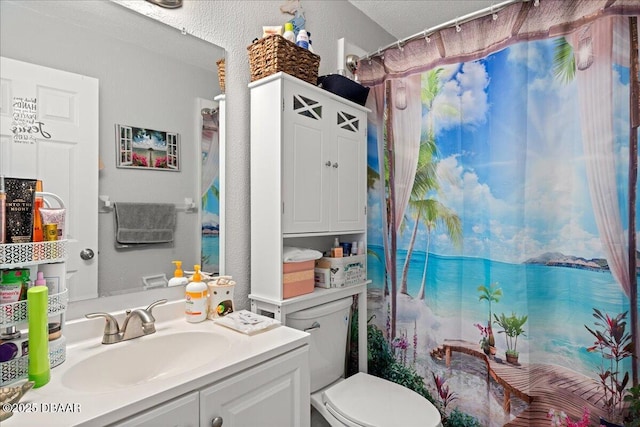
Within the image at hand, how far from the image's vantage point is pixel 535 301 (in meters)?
1.50

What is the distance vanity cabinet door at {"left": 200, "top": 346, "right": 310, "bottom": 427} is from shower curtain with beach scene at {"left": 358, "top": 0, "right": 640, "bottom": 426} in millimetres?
881

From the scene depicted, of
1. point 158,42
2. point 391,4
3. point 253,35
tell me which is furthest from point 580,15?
point 158,42

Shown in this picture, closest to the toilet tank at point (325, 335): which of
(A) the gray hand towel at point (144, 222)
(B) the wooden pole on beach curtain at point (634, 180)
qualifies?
(A) the gray hand towel at point (144, 222)

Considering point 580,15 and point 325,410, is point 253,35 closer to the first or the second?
point 580,15

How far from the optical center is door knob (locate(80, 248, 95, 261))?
1098 mm

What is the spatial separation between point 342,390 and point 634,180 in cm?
147

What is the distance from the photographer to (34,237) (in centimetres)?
90

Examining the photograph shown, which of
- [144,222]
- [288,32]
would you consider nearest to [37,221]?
[144,222]

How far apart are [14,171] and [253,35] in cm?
110

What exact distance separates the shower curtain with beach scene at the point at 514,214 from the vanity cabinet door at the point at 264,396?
0.88m

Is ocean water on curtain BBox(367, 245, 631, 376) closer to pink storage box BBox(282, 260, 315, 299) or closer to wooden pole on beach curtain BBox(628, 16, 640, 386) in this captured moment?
wooden pole on beach curtain BBox(628, 16, 640, 386)

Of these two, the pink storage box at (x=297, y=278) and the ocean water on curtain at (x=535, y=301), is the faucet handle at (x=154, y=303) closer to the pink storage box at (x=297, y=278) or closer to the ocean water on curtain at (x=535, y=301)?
the pink storage box at (x=297, y=278)

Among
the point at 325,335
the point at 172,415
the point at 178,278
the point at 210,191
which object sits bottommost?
the point at 325,335

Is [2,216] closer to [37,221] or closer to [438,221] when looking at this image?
[37,221]
